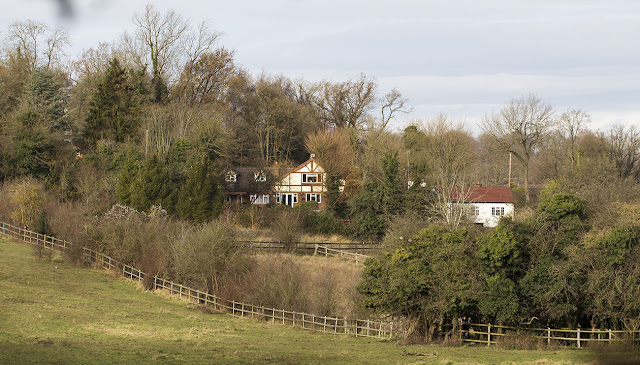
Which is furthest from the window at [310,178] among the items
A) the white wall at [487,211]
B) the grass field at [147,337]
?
the grass field at [147,337]

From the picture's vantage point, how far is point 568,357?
28.0m

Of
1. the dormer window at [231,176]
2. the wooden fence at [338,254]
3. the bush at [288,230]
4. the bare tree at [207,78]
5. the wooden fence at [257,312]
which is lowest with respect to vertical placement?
the wooden fence at [257,312]

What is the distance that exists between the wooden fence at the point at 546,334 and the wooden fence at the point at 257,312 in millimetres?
4037

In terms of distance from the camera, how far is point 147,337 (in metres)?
31.7

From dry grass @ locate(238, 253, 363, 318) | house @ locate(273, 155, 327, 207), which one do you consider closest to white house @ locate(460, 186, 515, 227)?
house @ locate(273, 155, 327, 207)

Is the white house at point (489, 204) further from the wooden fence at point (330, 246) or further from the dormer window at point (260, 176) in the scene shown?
the dormer window at point (260, 176)

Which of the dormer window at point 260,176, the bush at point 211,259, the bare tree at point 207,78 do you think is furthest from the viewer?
the bare tree at point 207,78

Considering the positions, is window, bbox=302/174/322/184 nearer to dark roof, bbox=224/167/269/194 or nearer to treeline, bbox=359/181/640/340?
dark roof, bbox=224/167/269/194

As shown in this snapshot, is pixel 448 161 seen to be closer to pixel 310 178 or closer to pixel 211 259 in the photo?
pixel 310 178

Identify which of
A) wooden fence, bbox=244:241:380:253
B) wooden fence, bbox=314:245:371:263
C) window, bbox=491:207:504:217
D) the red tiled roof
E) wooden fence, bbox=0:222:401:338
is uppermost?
the red tiled roof

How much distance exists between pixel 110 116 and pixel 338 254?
107 feet

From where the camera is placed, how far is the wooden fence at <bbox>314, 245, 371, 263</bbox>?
196ft

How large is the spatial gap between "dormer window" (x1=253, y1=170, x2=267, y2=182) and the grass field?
33414 millimetres

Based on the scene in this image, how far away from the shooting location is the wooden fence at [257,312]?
121 ft
